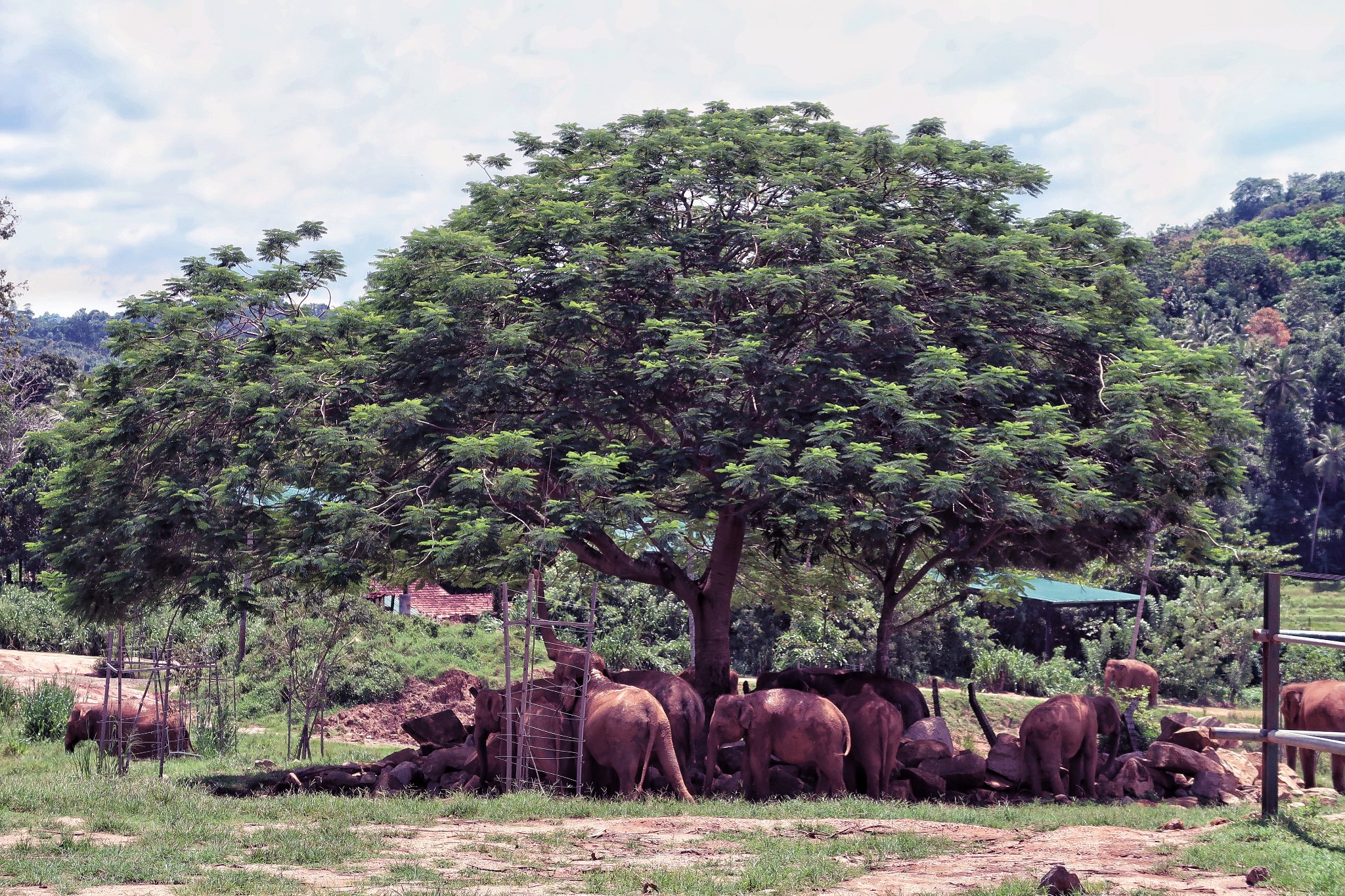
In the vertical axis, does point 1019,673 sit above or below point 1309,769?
below

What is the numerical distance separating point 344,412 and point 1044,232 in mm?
11832

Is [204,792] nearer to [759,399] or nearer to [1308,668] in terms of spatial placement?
[759,399]

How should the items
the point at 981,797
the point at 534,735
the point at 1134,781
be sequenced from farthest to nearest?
1. the point at 1134,781
2. the point at 981,797
3. the point at 534,735

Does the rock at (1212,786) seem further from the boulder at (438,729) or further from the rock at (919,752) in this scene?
the boulder at (438,729)

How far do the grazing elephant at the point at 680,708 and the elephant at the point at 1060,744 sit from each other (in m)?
4.80

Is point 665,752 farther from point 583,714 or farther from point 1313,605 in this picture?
point 1313,605

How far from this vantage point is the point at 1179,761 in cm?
1894

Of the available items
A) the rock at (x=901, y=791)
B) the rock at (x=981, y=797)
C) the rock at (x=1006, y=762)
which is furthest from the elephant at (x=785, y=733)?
the rock at (x=1006, y=762)

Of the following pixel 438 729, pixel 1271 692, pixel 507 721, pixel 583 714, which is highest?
pixel 1271 692

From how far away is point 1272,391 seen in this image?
70750 mm

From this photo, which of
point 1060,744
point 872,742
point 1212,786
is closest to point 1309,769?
point 1212,786

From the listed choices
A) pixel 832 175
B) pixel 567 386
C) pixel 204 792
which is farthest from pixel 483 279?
pixel 204 792

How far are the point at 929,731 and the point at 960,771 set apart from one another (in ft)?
6.08

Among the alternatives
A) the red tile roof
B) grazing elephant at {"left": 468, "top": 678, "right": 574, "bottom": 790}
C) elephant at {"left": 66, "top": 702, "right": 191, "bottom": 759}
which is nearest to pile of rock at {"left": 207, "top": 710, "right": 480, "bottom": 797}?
grazing elephant at {"left": 468, "top": 678, "right": 574, "bottom": 790}
